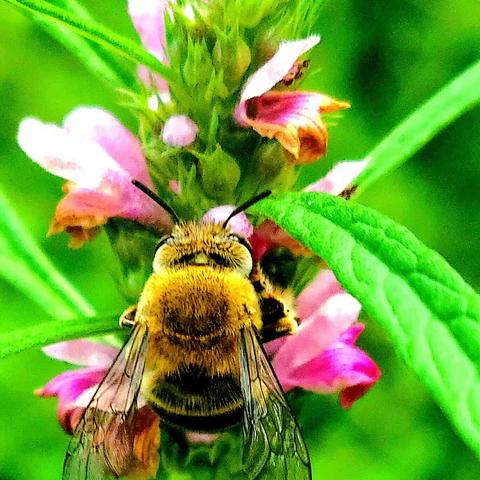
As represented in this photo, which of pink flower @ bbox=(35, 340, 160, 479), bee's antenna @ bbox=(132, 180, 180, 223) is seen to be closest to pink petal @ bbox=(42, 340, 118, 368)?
pink flower @ bbox=(35, 340, 160, 479)

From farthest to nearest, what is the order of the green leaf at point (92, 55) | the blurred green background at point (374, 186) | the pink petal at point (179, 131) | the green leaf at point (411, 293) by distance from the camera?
the blurred green background at point (374, 186) → the green leaf at point (92, 55) → the pink petal at point (179, 131) → the green leaf at point (411, 293)

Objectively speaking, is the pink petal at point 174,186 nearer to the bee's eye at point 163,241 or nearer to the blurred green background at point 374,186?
the bee's eye at point 163,241

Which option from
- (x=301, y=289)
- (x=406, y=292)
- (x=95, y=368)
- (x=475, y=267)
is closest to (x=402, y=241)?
(x=406, y=292)

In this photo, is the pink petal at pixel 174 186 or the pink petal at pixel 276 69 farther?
the pink petal at pixel 174 186

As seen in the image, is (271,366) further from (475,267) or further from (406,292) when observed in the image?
(475,267)

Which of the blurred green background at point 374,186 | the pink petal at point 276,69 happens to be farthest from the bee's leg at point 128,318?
the blurred green background at point 374,186

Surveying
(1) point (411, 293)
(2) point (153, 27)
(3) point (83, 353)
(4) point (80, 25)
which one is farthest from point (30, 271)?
(1) point (411, 293)
